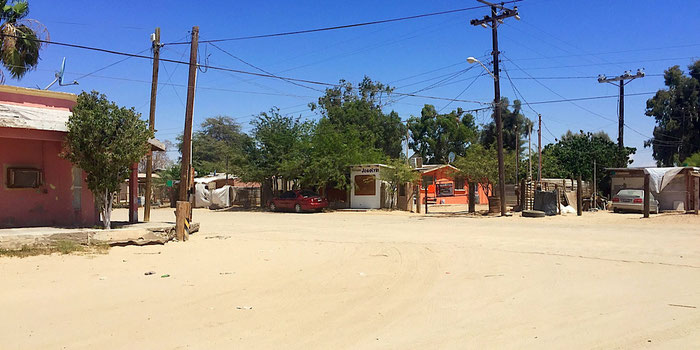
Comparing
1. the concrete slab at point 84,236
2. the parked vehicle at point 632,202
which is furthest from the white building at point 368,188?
the concrete slab at point 84,236

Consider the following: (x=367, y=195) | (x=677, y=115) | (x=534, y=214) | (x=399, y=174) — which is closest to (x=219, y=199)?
(x=367, y=195)

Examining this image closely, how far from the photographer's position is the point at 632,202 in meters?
28.0

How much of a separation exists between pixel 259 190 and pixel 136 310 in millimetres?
35425

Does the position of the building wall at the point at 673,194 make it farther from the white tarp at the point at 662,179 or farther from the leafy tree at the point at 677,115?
the leafy tree at the point at 677,115

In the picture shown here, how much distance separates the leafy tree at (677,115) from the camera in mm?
51000

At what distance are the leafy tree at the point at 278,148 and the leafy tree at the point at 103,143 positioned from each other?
2079 cm

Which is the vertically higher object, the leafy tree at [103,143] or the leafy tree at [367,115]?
the leafy tree at [367,115]

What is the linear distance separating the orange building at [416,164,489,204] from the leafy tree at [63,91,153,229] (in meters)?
29.8

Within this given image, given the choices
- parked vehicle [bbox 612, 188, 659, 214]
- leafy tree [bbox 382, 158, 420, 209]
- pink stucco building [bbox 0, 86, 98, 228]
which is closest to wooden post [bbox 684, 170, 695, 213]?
parked vehicle [bbox 612, 188, 659, 214]

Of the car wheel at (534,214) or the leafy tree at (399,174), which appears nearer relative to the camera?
the car wheel at (534,214)

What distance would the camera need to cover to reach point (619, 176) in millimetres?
32375

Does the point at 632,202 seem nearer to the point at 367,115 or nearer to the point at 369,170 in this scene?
the point at 369,170

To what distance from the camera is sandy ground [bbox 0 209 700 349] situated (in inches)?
229

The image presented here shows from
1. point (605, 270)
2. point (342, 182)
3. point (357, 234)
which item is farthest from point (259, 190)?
point (605, 270)
